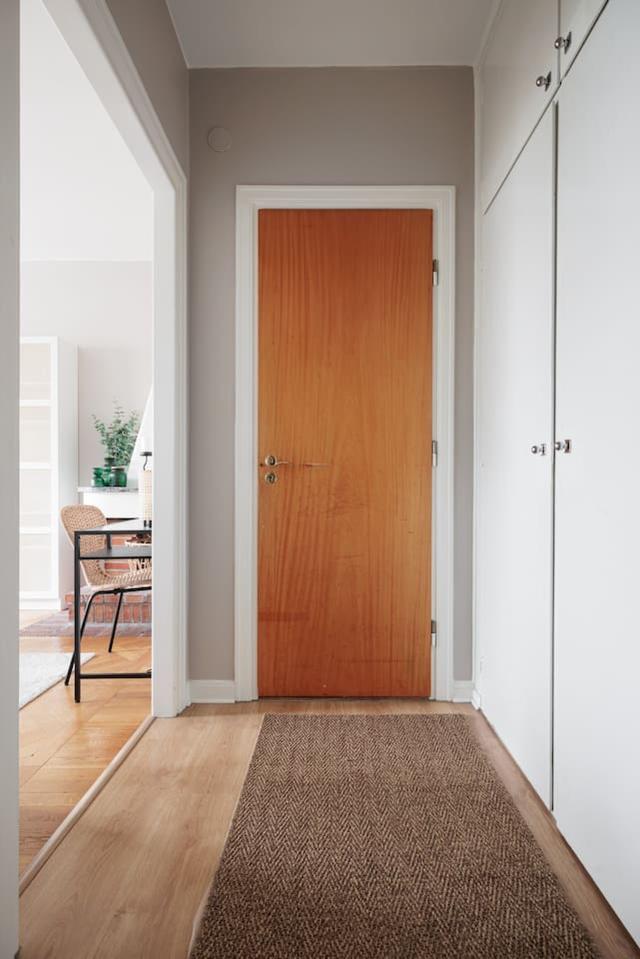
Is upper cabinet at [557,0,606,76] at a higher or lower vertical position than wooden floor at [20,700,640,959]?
higher

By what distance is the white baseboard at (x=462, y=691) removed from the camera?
2.82 metres

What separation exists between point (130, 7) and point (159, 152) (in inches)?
18.1

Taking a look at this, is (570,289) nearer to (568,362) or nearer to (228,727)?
(568,362)

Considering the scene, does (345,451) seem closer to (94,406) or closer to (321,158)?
(321,158)

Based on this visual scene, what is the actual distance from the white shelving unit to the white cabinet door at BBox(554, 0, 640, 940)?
4.08m

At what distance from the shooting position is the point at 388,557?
2.83 metres

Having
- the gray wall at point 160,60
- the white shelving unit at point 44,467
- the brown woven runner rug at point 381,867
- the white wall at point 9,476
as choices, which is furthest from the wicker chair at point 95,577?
the white wall at point 9,476

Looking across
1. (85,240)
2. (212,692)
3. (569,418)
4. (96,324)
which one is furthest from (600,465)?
(96,324)

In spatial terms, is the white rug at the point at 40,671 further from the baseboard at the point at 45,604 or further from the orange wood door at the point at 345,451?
the baseboard at the point at 45,604

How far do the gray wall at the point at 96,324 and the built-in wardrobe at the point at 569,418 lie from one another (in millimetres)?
3457

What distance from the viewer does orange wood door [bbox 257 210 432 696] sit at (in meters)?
2.82

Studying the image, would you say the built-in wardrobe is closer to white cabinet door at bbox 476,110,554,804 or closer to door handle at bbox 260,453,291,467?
white cabinet door at bbox 476,110,554,804

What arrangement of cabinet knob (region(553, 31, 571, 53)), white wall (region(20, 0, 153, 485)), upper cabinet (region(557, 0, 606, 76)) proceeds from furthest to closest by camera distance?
white wall (region(20, 0, 153, 485)) → cabinet knob (region(553, 31, 571, 53)) → upper cabinet (region(557, 0, 606, 76))

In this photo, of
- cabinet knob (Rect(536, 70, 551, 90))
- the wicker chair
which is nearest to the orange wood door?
the wicker chair
